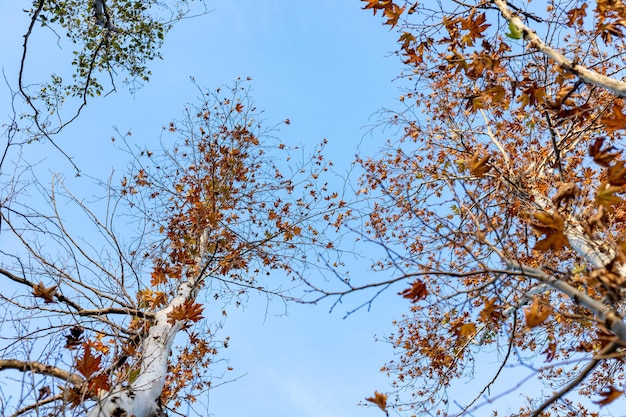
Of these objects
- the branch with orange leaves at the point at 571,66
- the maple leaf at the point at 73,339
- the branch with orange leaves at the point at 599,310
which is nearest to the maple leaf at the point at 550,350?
the branch with orange leaves at the point at 599,310

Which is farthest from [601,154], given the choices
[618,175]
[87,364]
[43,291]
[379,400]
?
[43,291]

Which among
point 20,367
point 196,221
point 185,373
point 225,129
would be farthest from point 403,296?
point 225,129

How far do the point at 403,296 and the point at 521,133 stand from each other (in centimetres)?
597

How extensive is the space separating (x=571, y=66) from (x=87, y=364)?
4.13 metres

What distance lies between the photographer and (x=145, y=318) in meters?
4.88

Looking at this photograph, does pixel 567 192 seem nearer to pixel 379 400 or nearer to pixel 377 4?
pixel 379 400

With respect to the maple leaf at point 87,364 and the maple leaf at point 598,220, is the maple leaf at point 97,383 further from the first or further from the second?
the maple leaf at point 598,220

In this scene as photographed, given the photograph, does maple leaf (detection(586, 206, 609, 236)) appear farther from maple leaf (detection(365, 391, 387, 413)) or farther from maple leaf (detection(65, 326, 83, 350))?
maple leaf (detection(65, 326, 83, 350))

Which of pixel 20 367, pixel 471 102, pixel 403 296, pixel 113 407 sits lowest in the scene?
pixel 403 296

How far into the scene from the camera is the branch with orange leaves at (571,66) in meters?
2.79

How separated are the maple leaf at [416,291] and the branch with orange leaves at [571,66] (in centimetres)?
191

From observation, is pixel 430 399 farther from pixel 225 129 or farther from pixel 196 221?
pixel 225 129

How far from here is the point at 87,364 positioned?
A: 3223 mm

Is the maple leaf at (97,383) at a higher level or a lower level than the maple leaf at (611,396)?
higher
